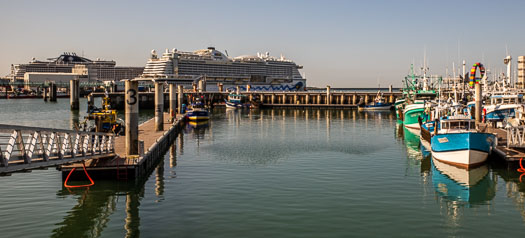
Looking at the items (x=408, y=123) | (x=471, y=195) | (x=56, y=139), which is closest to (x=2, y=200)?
(x=56, y=139)

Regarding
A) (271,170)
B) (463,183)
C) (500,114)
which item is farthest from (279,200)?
(500,114)

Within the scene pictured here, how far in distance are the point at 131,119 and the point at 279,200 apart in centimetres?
963

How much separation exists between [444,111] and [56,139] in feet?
104

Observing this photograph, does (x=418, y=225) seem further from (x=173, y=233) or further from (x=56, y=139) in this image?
(x=56, y=139)

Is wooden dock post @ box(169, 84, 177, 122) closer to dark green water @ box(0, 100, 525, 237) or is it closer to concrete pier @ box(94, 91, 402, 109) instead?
dark green water @ box(0, 100, 525, 237)

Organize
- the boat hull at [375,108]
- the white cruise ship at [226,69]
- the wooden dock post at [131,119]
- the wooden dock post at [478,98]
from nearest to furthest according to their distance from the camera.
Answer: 1. the wooden dock post at [131,119]
2. the wooden dock post at [478,98]
3. the boat hull at [375,108]
4. the white cruise ship at [226,69]

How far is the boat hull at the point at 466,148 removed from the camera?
85.9 feet

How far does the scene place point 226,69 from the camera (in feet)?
495

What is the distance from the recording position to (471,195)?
2142 centimetres

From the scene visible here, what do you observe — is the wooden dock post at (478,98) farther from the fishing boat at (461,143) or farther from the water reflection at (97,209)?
the water reflection at (97,209)

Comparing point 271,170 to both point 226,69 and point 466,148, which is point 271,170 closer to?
point 466,148

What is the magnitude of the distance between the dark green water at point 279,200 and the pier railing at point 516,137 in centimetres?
162

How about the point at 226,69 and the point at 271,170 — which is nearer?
the point at 271,170

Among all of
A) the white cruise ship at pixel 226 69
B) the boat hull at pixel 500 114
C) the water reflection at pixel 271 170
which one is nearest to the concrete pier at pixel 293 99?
the white cruise ship at pixel 226 69
